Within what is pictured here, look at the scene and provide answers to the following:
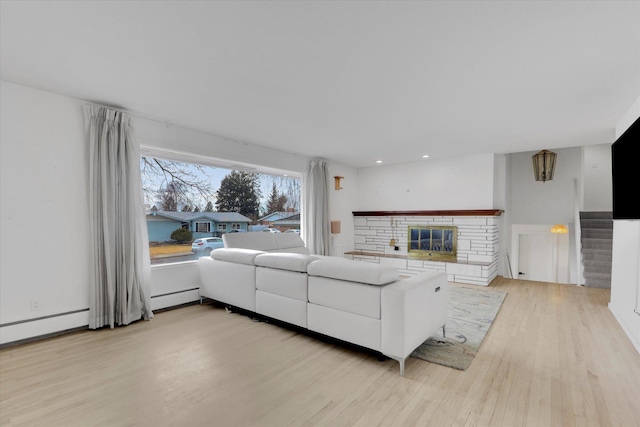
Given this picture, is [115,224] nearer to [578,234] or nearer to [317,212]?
[317,212]

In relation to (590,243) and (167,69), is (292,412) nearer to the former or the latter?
(167,69)

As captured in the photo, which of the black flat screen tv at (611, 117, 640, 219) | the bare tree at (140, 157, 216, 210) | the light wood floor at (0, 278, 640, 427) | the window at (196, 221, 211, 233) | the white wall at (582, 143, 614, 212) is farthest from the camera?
the white wall at (582, 143, 614, 212)

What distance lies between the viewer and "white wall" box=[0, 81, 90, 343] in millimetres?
2621

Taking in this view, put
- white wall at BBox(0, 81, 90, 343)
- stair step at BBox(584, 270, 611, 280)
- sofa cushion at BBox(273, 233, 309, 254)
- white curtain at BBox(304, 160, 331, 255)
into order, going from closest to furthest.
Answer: white wall at BBox(0, 81, 90, 343) < sofa cushion at BBox(273, 233, 309, 254) < stair step at BBox(584, 270, 611, 280) < white curtain at BBox(304, 160, 331, 255)

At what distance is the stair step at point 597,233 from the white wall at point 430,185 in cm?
245

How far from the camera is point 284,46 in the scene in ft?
6.50

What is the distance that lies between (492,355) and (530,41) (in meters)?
2.43

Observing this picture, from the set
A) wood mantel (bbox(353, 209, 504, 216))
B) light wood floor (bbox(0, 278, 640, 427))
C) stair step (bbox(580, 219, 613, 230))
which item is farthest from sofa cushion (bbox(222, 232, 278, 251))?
stair step (bbox(580, 219, 613, 230))

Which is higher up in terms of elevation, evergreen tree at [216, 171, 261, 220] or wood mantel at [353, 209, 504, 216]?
evergreen tree at [216, 171, 261, 220]

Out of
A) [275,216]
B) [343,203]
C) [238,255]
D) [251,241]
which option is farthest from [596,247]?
[238,255]

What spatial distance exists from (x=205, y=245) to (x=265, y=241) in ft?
2.91

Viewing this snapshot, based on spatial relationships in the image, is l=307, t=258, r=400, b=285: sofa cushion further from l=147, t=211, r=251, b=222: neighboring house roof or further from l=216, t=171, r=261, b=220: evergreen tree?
l=216, t=171, r=261, b=220: evergreen tree

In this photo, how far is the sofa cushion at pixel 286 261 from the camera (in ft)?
9.35

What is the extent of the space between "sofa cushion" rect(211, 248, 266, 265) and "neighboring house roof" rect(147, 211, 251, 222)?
2.43 feet
